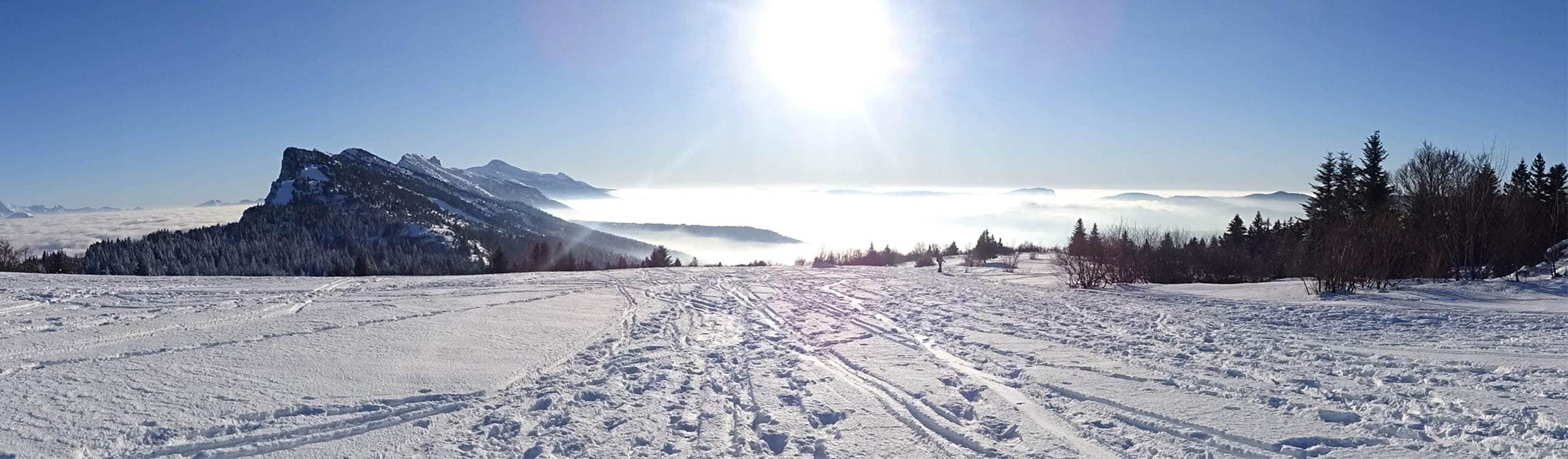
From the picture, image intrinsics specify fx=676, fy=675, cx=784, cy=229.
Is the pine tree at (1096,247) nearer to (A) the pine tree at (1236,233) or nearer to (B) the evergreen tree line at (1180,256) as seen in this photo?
(B) the evergreen tree line at (1180,256)

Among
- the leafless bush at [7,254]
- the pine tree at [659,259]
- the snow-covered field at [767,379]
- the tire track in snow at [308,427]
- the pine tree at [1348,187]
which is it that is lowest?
the tire track in snow at [308,427]

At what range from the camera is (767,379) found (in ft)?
20.9

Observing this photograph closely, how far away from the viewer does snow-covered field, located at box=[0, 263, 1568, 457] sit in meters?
4.43

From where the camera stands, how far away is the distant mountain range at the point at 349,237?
9694 centimetres

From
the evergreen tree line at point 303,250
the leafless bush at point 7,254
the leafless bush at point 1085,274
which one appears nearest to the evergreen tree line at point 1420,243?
the leafless bush at point 1085,274

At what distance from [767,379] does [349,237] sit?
441ft

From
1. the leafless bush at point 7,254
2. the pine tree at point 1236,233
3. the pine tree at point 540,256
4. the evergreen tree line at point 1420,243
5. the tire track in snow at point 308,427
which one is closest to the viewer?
the tire track in snow at point 308,427

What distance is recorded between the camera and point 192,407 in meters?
5.02

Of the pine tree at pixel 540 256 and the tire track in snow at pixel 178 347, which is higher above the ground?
the pine tree at pixel 540 256

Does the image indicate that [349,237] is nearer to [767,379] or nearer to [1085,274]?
[1085,274]

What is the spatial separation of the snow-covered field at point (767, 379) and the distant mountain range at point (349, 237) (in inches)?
2254

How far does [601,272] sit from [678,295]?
21.4 ft

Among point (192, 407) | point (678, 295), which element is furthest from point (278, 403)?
point (678, 295)

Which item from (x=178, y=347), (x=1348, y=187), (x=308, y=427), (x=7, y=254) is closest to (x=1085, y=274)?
(x=308, y=427)
